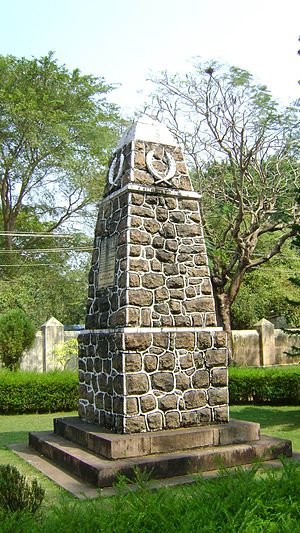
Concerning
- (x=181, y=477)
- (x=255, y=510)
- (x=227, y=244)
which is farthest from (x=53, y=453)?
(x=227, y=244)

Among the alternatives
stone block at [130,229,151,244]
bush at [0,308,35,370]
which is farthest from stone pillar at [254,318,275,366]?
stone block at [130,229,151,244]

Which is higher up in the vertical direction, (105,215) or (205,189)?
(205,189)

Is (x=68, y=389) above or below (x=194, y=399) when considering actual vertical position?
below

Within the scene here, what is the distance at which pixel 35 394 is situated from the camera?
38.9ft

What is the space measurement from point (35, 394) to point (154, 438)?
244 inches

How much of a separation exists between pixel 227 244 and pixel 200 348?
14.1 metres

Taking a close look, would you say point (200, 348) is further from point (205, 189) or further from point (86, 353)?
point (205, 189)

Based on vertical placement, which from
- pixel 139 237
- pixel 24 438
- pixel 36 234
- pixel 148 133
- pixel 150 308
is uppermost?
pixel 36 234

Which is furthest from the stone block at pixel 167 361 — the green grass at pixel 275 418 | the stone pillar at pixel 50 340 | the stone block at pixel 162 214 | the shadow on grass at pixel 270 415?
the stone pillar at pixel 50 340

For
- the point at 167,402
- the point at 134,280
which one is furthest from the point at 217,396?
the point at 134,280

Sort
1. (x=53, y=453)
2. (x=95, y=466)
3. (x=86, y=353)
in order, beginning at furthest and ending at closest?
(x=86, y=353) < (x=53, y=453) < (x=95, y=466)

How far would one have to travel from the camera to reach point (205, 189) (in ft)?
58.7

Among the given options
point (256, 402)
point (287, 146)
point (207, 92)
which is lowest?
point (256, 402)

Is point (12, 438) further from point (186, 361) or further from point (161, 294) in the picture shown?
point (161, 294)
